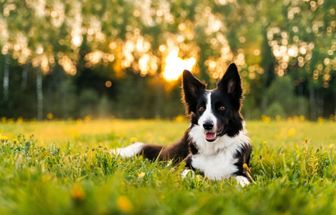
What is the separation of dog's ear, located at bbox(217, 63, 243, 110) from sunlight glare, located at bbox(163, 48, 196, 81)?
28298 millimetres

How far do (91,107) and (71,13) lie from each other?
22.6 feet

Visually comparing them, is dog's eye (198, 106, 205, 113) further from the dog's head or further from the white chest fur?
the white chest fur

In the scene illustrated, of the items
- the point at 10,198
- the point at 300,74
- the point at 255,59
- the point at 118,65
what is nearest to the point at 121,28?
the point at 118,65

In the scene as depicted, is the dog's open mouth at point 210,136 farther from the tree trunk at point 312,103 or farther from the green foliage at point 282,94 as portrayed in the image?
the tree trunk at point 312,103

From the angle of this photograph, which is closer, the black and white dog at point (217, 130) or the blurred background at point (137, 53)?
the black and white dog at point (217, 130)

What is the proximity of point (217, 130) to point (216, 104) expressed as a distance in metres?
0.31

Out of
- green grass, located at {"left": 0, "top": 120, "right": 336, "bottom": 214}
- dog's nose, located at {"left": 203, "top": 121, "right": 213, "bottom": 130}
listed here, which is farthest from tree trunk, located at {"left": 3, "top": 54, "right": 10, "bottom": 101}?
green grass, located at {"left": 0, "top": 120, "right": 336, "bottom": 214}

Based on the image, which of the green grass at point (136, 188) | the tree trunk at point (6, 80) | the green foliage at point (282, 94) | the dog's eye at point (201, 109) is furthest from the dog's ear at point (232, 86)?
the green foliage at point (282, 94)

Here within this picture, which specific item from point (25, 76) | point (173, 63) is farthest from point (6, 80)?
point (173, 63)

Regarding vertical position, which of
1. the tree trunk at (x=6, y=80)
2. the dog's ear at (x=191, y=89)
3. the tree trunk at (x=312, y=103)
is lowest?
the tree trunk at (x=312, y=103)

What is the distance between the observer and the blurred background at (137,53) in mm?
31580

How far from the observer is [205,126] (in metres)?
5.62

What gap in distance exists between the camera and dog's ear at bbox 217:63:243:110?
5988 millimetres

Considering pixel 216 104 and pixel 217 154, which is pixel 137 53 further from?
pixel 216 104
